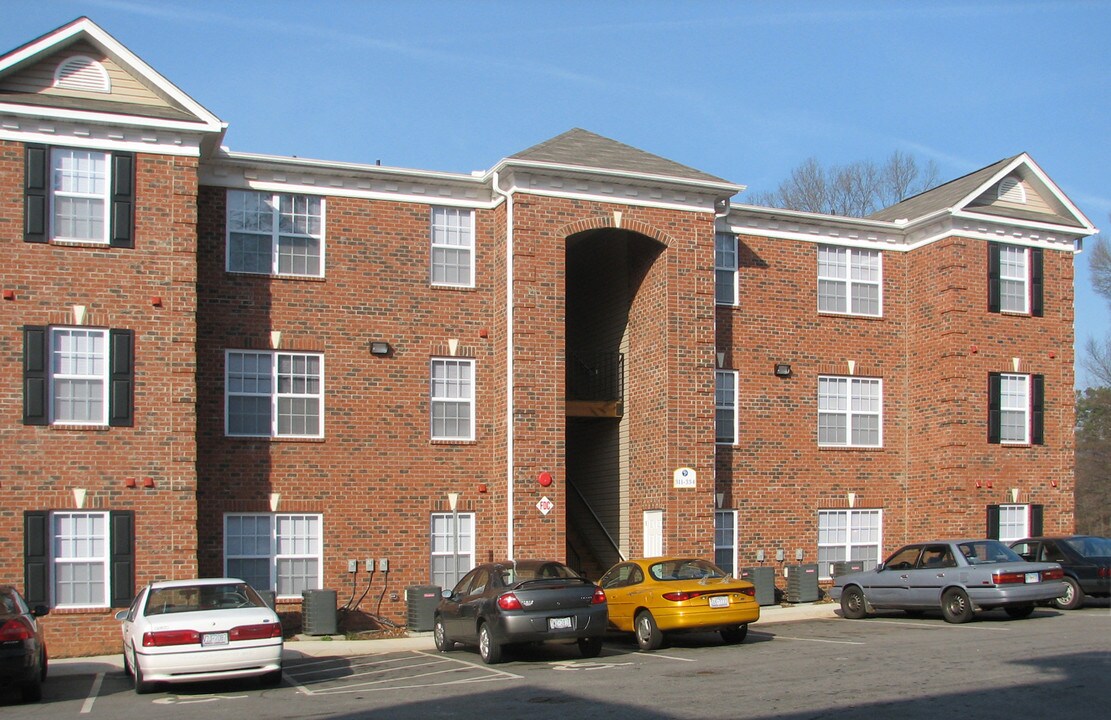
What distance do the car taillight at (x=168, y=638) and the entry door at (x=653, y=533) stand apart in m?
11.4

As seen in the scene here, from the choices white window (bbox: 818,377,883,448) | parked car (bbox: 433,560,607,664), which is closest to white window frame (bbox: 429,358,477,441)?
parked car (bbox: 433,560,607,664)

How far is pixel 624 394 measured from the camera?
85.6 feet

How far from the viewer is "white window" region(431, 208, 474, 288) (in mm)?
24172

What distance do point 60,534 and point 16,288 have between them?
413 cm

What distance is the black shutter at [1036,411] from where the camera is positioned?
27.9 m

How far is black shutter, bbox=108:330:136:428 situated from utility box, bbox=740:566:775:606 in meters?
12.6

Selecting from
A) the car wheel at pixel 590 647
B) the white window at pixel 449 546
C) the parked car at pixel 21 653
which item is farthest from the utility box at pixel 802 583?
the parked car at pixel 21 653

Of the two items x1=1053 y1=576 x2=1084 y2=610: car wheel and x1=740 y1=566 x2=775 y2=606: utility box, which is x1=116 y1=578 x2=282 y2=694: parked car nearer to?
x1=740 y1=566 x2=775 y2=606: utility box

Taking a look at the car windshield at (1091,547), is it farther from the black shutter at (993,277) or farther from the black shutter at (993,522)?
the black shutter at (993,277)

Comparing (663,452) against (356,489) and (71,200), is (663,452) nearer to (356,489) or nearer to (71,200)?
(356,489)

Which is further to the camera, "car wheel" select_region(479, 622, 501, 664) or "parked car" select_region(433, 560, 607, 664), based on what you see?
"car wheel" select_region(479, 622, 501, 664)

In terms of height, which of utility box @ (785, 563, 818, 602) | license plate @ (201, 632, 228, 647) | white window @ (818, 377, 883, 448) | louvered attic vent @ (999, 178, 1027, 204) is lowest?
utility box @ (785, 563, 818, 602)

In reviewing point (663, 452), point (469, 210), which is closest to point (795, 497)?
point (663, 452)

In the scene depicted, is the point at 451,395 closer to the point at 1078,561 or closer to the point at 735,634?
the point at 735,634
